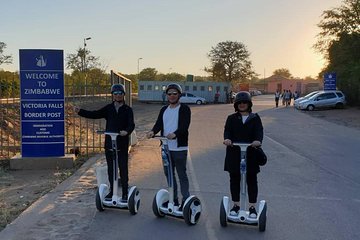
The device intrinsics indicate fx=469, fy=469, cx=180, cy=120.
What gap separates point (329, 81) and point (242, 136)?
36513 millimetres

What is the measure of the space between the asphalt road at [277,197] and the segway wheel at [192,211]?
0.09 metres

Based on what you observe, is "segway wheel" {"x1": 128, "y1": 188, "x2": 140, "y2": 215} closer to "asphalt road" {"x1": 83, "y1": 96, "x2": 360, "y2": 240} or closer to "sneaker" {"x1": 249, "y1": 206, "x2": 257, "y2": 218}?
"asphalt road" {"x1": 83, "y1": 96, "x2": 360, "y2": 240}

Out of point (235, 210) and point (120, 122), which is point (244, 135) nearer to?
point (235, 210)

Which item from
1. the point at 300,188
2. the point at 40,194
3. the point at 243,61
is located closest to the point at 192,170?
the point at 300,188

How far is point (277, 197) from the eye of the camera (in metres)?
8.09

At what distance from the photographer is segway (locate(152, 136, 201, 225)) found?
6.14m

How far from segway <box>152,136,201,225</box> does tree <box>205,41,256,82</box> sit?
81.4 m

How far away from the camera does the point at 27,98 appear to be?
11.2 m

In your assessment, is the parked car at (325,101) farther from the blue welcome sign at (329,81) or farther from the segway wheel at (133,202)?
the segway wheel at (133,202)

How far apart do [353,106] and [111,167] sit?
37.3 metres

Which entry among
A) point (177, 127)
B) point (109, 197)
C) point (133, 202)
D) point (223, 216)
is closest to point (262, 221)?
point (223, 216)

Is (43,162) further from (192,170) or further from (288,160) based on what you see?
(288,160)

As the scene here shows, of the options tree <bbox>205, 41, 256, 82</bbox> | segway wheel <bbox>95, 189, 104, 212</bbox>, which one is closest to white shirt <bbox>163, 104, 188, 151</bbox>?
segway wheel <bbox>95, 189, 104, 212</bbox>

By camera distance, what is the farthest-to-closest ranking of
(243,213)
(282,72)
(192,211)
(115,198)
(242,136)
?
(282,72) < (115,198) < (192,211) < (243,213) < (242,136)
